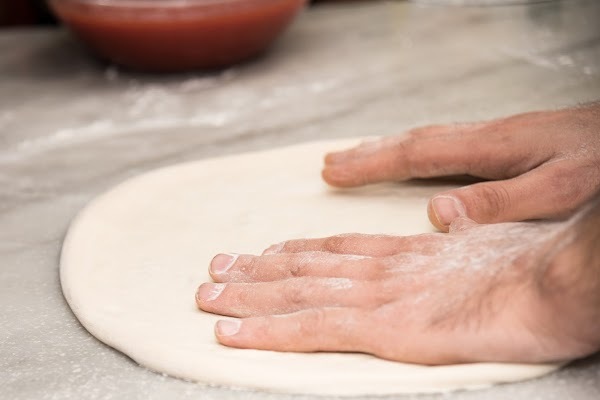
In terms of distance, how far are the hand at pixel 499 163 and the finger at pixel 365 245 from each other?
119 mm

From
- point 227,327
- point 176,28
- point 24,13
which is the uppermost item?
point 176,28

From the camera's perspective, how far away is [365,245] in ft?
3.29

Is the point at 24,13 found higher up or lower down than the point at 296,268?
lower down

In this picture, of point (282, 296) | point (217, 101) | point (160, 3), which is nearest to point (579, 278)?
point (282, 296)

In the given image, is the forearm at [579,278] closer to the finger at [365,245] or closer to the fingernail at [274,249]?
the finger at [365,245]

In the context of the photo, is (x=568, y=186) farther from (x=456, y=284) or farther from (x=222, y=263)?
(x=222, y=263)

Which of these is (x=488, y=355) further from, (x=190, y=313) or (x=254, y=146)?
(x=254, y=146)

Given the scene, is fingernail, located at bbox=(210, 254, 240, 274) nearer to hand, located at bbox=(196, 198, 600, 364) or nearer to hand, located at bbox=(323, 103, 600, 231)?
hand, located at bbox=(196, 198, 600, 364)

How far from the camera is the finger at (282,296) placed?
0.91 m

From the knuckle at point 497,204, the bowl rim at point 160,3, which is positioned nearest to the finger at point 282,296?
the knuckle at point 497,204

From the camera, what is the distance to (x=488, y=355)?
84 centimetres

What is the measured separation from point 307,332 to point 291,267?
0.12m

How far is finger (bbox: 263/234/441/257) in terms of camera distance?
0.95 m

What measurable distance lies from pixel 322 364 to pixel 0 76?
1.59 m
